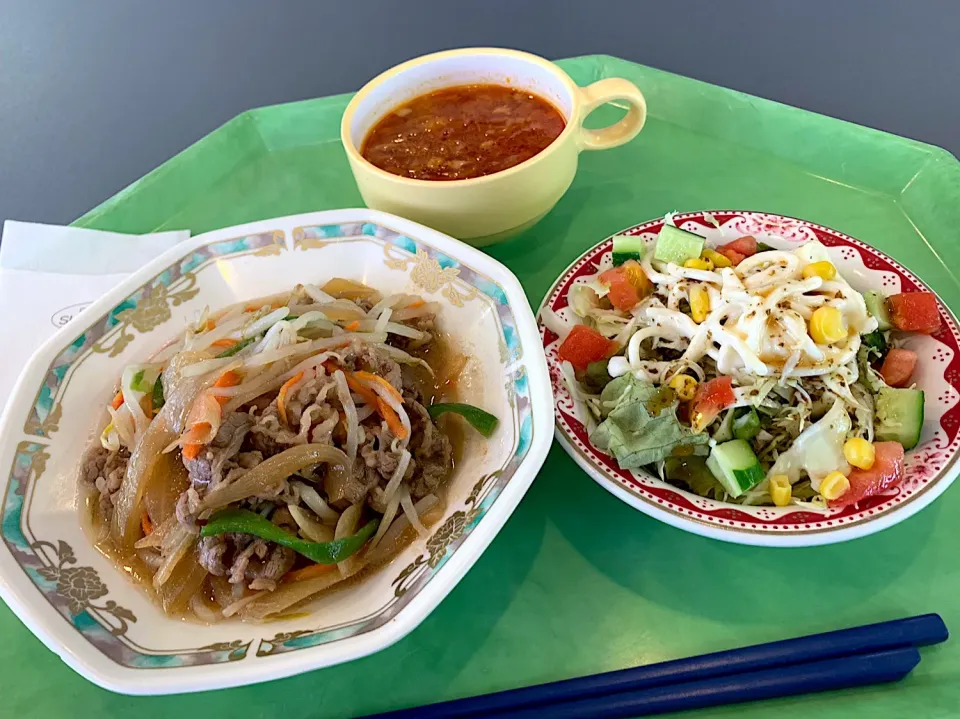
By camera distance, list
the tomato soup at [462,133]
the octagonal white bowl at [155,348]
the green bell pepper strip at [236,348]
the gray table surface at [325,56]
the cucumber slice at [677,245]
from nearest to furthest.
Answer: the octagonal white bowl at [155,348]
the green bell pepper strip at [236,348]
the cucumber slice at [677,245]
the tomato soup at [462,133]
the gray table surface at [325,56]

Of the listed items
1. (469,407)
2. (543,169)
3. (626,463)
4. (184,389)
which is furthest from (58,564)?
(543,169)

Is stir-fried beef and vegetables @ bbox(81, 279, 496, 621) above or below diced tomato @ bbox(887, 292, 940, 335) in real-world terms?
above

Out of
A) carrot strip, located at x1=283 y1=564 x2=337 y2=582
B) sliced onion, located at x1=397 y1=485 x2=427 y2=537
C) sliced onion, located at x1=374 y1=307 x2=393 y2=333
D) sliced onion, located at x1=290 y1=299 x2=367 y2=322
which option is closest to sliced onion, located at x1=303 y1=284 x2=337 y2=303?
sliced onion, located at x1=290 y1=299 x2=367 y2=322

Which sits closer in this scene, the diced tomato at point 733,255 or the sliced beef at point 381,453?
the sliced beef at point 381,453

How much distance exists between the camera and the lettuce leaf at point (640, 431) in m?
1.37

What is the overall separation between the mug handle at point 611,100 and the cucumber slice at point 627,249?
0.30 meters

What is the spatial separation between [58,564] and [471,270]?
0.97m

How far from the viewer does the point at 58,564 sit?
133cm

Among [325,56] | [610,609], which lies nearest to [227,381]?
[610,609]

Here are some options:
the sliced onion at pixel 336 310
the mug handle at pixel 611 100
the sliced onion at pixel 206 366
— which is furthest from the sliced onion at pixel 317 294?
the mug handle at pixel 611 100

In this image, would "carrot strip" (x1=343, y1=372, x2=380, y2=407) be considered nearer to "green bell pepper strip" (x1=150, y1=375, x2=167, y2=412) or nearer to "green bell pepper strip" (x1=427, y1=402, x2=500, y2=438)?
"green bell pepper strip" (x1=427, y1=402, x2=500, y2=438)

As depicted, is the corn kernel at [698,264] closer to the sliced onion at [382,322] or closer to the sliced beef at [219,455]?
the sliced onion at [382,322]

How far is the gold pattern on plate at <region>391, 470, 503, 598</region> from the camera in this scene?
4.07 feet

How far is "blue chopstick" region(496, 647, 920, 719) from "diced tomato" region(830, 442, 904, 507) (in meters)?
0.26
